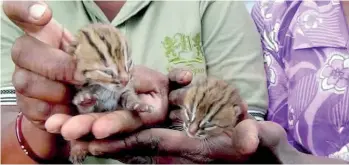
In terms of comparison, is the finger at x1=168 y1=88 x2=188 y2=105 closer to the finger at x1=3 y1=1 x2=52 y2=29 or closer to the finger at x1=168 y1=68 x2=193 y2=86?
the finger at x1=168 y1=68 x2=193 y2=86

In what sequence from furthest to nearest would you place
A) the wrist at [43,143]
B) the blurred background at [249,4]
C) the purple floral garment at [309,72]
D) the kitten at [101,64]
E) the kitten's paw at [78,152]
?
1. the blurred background at [249,4]
2. the purple floral garment at [309,72]
3. the wrist at [43,143]
4. the kitten's paw at [78,152]
5. the kitten at [101,64]

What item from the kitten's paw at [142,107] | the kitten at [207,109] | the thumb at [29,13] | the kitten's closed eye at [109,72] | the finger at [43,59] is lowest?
the kitten at [207,109]

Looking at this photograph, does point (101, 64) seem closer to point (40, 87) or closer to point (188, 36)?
point (40, 87)

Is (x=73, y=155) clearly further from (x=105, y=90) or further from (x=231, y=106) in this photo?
(x=231, y=106)

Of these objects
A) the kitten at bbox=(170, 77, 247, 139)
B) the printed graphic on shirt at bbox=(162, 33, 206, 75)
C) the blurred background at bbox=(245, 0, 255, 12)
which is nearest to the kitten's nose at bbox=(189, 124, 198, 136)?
the kitten at bbox=(170, 77, 247, 139)

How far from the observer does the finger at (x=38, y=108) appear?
92 centimetres

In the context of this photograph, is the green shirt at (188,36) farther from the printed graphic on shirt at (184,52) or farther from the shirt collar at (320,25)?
the shirt collar at (320,25)

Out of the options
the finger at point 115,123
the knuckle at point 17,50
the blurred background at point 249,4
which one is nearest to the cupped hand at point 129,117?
the finger at point 115,123

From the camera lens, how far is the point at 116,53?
31.7 inches

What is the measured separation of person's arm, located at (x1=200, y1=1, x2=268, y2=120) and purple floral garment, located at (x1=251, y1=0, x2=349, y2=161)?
0.12 ft

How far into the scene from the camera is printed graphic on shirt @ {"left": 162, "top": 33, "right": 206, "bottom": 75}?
1343 mm

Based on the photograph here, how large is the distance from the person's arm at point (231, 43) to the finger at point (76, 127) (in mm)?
564

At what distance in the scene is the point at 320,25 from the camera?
1.35 meters

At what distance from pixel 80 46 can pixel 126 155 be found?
0.71 feet
